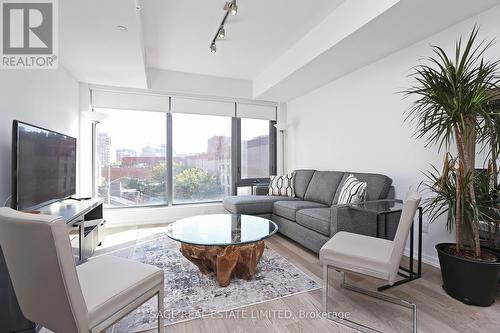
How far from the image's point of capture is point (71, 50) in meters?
2.65

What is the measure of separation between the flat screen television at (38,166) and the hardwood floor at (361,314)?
4.99 ft

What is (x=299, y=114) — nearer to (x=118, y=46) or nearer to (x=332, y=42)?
(x=332, y=42)

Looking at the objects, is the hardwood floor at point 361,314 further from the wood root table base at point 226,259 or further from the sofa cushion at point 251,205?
the sofa cushion at point 251,205

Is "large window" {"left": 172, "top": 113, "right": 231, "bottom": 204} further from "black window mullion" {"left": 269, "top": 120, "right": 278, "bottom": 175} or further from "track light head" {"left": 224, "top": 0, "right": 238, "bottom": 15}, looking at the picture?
"track light head" {"left": 224, "top": 0, "right": 238, "bottom": 15}

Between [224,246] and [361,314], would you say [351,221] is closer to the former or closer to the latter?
[361,314]

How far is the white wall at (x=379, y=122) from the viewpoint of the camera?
244cm

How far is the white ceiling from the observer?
2.50 metres

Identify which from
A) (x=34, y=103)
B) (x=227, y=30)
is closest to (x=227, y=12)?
(x=227, y=30)

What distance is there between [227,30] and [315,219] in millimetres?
2518

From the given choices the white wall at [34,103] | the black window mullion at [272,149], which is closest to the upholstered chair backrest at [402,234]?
the white wall at [34,103]

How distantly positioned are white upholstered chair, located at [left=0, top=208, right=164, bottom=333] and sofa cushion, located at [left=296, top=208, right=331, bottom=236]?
6.30 ft

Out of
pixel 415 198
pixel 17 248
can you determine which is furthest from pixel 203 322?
pixel 415 198

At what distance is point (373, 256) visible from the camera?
1.59 m

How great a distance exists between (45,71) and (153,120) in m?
1.78
